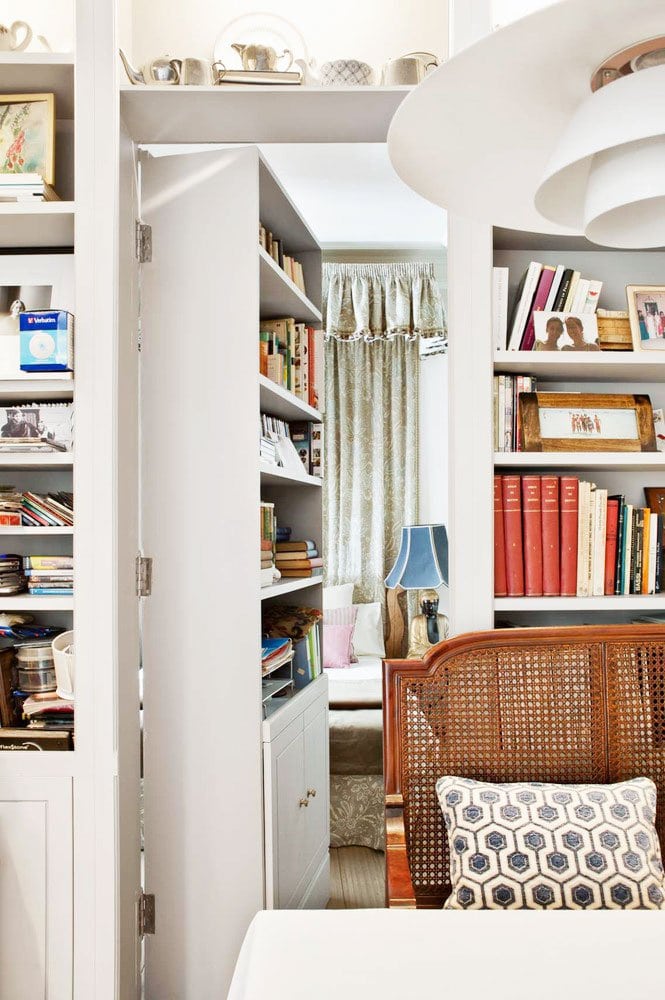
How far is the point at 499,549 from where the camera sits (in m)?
2.17

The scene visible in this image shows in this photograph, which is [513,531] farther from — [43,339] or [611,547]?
[43,339]

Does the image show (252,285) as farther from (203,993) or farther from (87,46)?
(203,993)

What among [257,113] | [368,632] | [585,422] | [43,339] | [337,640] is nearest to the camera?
[43,339]

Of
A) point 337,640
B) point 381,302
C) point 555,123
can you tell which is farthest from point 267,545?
point 381,302

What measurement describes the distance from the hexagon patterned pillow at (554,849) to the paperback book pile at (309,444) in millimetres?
1637

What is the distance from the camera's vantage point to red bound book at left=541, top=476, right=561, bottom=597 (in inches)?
85.2

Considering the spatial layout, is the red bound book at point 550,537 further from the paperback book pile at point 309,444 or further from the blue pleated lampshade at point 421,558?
the blue pleated lampshade at point 421,558

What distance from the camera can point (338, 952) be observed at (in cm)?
129

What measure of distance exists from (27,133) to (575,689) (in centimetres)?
186

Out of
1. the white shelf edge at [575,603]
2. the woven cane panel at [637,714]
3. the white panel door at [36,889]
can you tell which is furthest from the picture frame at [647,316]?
the white panel door at [36,889]

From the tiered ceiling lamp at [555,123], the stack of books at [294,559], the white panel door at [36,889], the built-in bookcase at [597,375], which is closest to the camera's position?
the tiered ceiling lamp at [555,123]

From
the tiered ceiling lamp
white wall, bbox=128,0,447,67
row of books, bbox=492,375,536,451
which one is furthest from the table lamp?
the tiered ceiling lamp

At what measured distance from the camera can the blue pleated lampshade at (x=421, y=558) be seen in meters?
3.56

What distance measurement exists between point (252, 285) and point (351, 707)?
218cm
